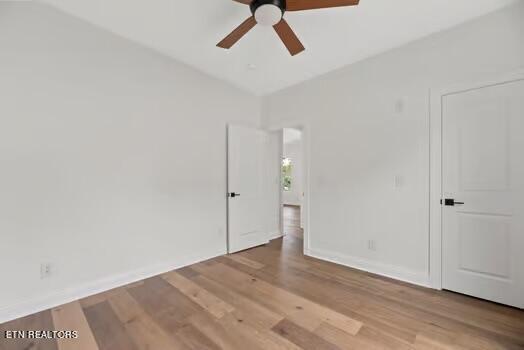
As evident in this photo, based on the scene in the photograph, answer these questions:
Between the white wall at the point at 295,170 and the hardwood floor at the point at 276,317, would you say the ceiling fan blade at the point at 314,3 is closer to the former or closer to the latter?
the hardwood floor at the point at 276,317

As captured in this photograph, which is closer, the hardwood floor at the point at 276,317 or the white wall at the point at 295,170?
the hardwood floor at the point at 276,317

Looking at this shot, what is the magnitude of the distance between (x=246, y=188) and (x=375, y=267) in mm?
2118

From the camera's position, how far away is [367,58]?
2961mm

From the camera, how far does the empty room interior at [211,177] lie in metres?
1.95

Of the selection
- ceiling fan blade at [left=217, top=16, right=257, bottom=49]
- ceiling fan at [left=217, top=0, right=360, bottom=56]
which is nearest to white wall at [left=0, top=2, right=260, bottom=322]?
ceiling fan blade at [left=217, top=16, right=257, bottom=49]

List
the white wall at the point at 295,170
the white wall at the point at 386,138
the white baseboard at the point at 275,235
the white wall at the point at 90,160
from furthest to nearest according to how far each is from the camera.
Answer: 1. the white wall at the point at 295,170
2. the white baseboard at the point at 275,235
3. the white wall at the point at 386,138
4. the white wall at the point at 90,160

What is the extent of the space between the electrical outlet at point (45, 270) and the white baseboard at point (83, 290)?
174 millimetres

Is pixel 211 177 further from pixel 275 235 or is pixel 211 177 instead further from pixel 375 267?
pixel 375 267

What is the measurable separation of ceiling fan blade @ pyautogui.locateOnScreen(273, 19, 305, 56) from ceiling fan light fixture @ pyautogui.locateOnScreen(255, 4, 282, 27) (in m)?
0.07

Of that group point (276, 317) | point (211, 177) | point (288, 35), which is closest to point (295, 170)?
point (211, 177)

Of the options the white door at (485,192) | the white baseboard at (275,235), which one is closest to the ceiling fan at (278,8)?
the white door at (485,192)

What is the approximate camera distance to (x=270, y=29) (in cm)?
243

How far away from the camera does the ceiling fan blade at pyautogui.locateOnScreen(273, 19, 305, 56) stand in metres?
1.97

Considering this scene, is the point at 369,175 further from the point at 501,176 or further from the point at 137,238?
the point at 137,238
